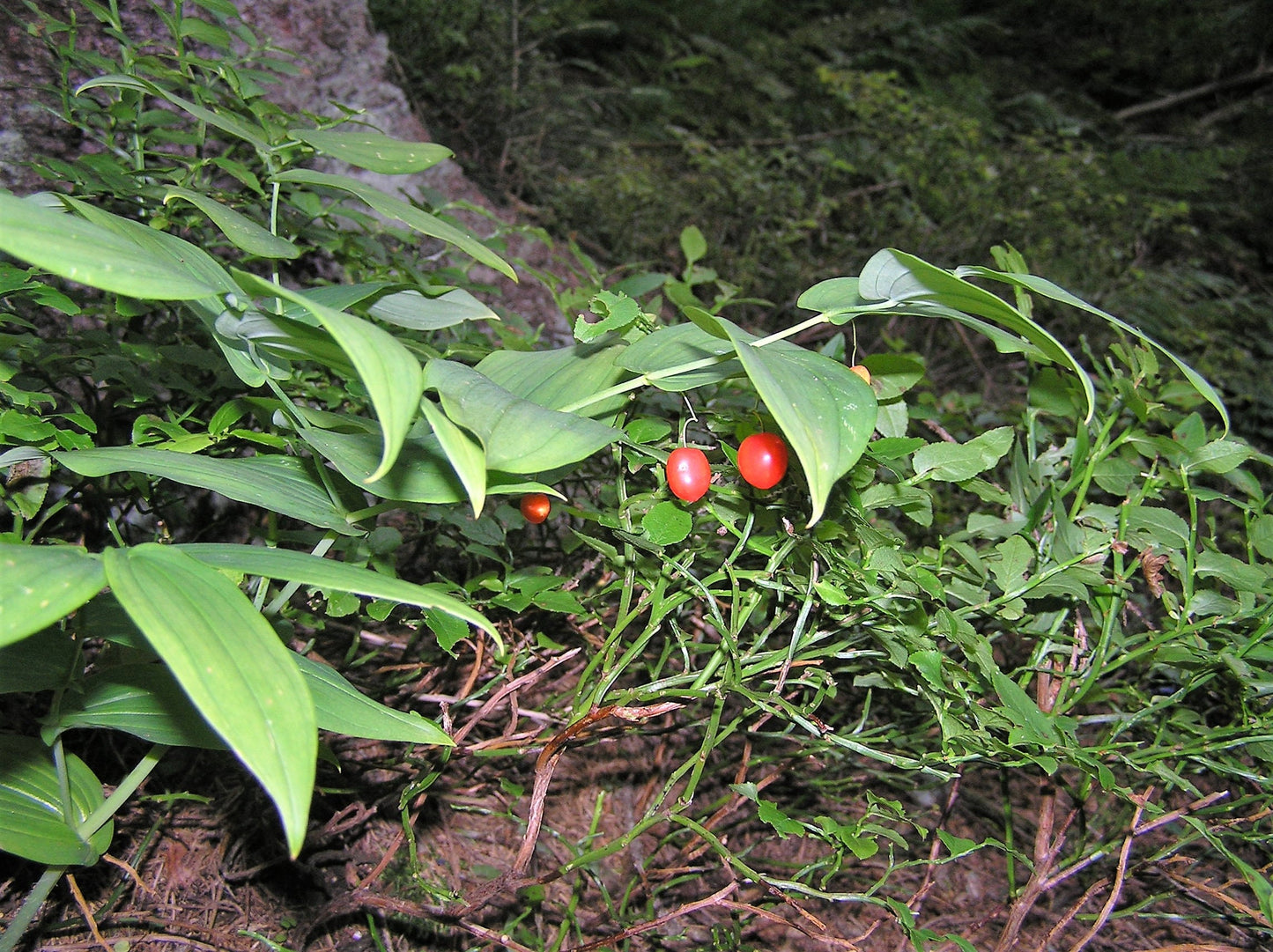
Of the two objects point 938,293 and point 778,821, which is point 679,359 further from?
point 778,821

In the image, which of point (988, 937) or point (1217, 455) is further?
point (988, 937)

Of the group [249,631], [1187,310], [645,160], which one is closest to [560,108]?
[645,160]

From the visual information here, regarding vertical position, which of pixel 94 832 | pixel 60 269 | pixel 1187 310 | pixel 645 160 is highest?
pixel 60 269

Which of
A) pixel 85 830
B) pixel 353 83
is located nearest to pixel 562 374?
pixel 85 830

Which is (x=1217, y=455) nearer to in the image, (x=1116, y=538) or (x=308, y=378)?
(x=1116, y=538)

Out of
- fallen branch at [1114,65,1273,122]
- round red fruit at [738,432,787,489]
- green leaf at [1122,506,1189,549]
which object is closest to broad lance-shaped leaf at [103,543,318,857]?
round red fruit at [738,432,787,489]

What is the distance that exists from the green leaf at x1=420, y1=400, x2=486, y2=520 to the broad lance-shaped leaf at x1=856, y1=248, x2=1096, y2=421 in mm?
316

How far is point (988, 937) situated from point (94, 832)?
50.8 inches

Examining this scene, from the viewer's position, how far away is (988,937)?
4.19ft

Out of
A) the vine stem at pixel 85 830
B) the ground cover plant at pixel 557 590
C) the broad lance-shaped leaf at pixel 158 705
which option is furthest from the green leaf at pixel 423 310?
the vine stem at pixel 85 830

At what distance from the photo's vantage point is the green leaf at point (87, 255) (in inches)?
16.6

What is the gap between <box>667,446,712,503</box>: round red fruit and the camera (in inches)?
28.5

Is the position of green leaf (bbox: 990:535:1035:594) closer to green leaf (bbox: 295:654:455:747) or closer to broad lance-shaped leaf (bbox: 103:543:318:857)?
green leaf (bbox: 295:654:455:747)

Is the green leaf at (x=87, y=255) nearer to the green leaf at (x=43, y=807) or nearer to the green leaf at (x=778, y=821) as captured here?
the green leaf at (x=43, y=807)
